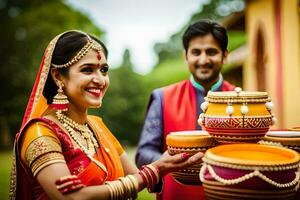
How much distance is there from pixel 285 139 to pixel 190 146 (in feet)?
1.47

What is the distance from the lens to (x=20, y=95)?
19547 millimetres

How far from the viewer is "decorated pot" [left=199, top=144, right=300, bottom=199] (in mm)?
1599

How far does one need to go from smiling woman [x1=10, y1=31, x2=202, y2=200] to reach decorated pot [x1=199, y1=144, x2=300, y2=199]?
0.33m

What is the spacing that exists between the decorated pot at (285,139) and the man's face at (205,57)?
1237 mm

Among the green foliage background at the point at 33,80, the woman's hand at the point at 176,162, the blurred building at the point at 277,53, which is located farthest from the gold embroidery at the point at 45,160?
the green foliage background at the point at 33,80

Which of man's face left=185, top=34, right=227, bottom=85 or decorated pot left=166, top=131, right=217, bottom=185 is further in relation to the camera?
man's face left=185, top=34, right=227, bottom=85

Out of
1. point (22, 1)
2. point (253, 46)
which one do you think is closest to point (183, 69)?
point (253, 46)

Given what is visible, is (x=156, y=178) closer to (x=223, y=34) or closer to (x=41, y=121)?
(x=41, y=121)

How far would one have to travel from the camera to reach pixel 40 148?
6.50 ft

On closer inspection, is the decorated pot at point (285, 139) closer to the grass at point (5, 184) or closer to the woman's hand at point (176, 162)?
the woman's hand at point (176, 162)

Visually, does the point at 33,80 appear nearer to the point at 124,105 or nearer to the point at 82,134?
the point at 124,105

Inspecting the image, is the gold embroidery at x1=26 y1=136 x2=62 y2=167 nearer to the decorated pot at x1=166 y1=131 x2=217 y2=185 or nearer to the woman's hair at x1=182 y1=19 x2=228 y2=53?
the decorated pot at x1=166 y1=131 x2=217 y2=185

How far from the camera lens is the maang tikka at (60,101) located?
2277 millimetres

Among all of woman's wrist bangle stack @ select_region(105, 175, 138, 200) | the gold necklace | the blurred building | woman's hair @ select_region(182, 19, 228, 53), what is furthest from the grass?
woman's wrist bangle stack @ select_region(105, 175, 138, 200)
